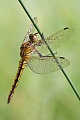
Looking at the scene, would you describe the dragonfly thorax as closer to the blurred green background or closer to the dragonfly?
the dragonfly

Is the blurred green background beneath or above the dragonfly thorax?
beneath

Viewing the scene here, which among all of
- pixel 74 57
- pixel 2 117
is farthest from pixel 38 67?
pixel 74 57

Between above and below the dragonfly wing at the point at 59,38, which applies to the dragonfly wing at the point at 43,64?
below

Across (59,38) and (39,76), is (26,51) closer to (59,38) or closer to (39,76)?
(59,38)

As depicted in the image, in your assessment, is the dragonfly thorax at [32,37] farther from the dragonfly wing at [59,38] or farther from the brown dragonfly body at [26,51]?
the dragonfly wing at [59,38]

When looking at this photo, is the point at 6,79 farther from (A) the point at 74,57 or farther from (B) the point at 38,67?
(B) the point at 38,67

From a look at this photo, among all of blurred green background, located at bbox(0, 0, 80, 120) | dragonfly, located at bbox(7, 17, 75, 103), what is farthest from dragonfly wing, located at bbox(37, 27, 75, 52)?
blurred green background, located at bbox(0, 0, 80, 120)

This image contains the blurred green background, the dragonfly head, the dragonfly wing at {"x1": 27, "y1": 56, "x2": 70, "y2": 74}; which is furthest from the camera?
the blurred green background

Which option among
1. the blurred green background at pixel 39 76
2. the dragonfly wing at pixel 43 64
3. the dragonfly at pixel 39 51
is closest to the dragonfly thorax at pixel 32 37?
the dragonfly at pixel 39 51
